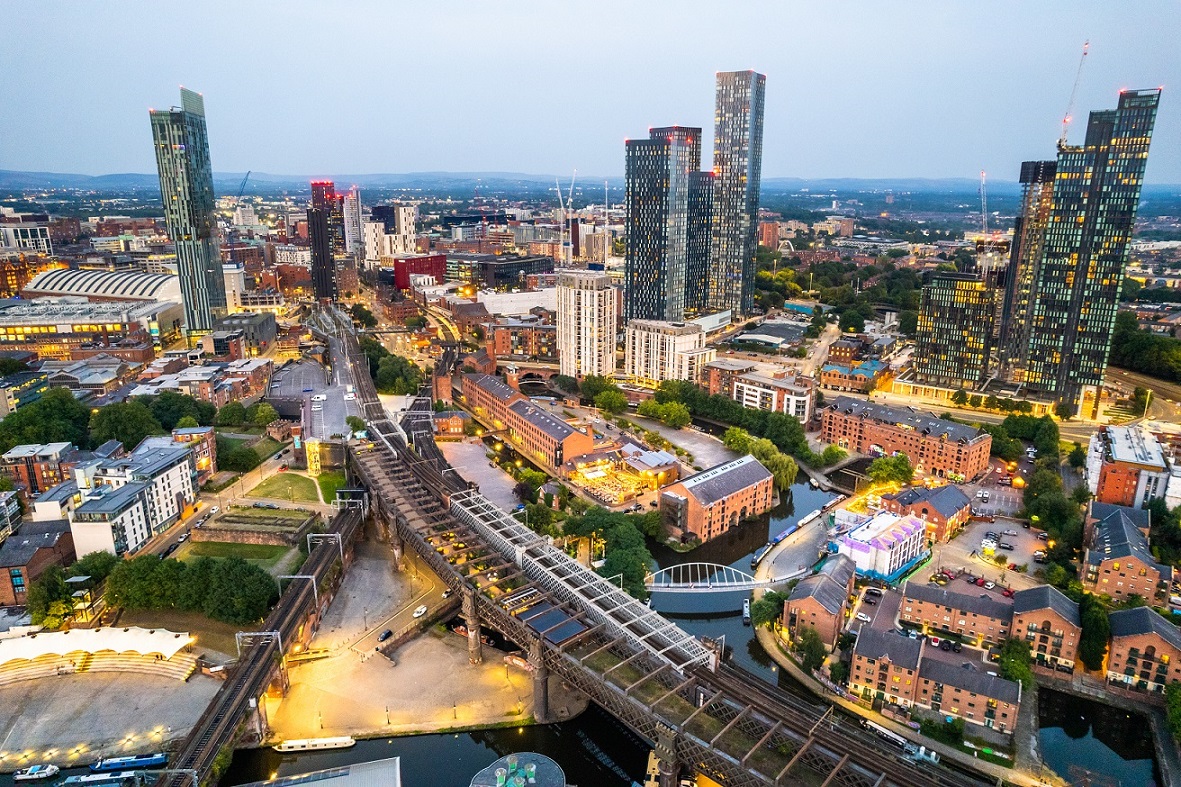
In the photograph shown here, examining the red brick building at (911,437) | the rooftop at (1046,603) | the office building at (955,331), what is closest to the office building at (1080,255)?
the office building at (955,331)

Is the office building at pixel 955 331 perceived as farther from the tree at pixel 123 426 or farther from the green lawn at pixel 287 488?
the tree at pixel 123 426

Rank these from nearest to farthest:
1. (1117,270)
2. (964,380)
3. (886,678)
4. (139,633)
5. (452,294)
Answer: (886,678), (139,633), (1117,270), (964,380), (452,294)

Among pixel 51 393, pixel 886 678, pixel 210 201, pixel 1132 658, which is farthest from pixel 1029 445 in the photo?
pixel 210 201

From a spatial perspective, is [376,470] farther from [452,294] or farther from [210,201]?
[452,294]

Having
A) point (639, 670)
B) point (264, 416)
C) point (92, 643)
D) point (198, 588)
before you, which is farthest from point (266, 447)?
point (639, 670)

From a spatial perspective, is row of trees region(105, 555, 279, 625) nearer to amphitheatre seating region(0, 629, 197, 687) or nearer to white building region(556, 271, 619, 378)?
amphitheatre seating region(0, 629, 197, 687)

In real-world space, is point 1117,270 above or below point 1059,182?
below

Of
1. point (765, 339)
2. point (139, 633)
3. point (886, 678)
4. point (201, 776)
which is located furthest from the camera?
point (765, 339)
